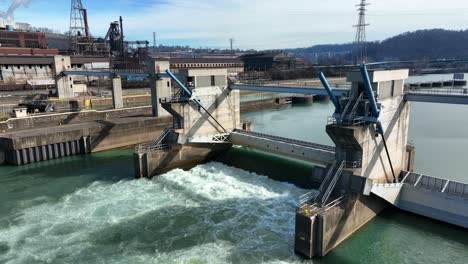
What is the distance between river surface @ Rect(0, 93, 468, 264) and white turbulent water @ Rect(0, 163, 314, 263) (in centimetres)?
6

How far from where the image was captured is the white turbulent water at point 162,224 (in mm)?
16078

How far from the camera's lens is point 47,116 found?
3803 centimetres

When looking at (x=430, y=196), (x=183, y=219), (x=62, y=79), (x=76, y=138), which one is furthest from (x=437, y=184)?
(x=62, y=79)

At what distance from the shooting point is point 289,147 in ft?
86.9

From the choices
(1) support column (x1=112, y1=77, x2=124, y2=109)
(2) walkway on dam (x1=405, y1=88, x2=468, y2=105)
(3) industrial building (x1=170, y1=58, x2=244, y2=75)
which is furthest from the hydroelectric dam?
(3) industrial building (x1=170, y1=58, x2=244, y2=75)

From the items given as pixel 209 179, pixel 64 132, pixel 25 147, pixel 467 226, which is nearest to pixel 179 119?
pixel 209 179

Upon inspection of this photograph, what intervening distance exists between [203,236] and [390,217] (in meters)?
11.2

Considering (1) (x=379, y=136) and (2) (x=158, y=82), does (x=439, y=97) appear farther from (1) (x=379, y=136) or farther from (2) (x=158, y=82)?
(2) (x=158, y=82)

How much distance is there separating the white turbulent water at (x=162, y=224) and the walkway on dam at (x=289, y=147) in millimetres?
3007

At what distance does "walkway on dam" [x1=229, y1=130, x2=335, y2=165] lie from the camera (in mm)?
24344

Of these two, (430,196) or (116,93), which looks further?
(116,93)

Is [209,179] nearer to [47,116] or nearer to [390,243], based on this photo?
[390,243]

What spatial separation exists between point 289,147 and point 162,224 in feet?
40.0

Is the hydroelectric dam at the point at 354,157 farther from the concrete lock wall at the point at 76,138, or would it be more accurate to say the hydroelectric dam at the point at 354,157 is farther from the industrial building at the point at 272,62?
the industrial building at the point at 272,62
